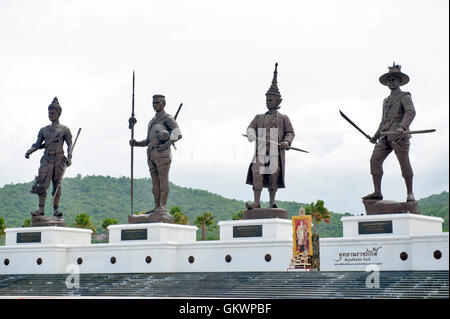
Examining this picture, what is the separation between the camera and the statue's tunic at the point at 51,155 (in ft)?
60.3

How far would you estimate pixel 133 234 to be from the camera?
1708 centimetres

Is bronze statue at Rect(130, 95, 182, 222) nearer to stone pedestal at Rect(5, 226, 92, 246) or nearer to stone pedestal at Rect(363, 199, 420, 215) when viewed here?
stone pedestal at Rect(5, 226, 92, 246)

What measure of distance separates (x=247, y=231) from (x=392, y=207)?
3.35 metres

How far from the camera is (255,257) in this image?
51.0 feet

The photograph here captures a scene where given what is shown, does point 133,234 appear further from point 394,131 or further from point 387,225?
Result: point 394,131

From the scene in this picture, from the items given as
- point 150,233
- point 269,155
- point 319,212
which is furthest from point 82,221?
point 269,155

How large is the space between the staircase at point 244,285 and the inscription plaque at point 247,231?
1.21 meters

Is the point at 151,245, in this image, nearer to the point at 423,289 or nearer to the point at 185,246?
the point at 185,246

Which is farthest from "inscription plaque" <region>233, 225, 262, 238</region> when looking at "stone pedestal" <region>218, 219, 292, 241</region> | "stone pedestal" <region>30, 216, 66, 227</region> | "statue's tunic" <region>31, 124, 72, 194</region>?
"statue's tunic" <region>31, 124, 72, 194</region>

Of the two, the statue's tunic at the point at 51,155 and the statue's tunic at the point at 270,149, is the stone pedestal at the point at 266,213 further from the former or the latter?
the statue's tunic at the point at 51,155

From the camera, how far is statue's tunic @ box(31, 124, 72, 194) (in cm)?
1838

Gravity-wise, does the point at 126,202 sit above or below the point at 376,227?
above

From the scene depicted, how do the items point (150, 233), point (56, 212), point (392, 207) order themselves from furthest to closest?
point (56, 212) < point (150, 233) < point (392, 207)
